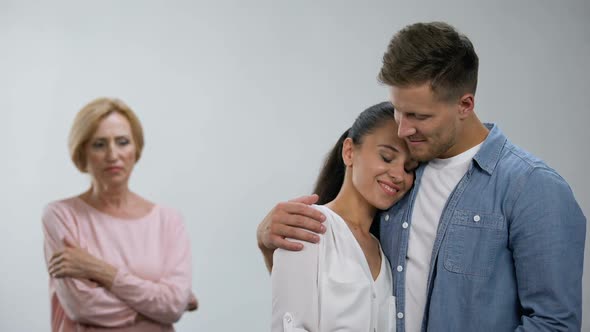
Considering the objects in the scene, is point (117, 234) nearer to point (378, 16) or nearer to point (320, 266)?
point (320, 266)

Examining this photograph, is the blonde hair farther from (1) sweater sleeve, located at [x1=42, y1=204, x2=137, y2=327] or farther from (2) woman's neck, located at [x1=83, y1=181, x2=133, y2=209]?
(1) sweater sleeve, located at [x1=42, y1=204, x2=137, y2=327]

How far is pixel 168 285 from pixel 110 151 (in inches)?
16.8

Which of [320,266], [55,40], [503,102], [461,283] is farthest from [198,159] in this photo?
[503,102]

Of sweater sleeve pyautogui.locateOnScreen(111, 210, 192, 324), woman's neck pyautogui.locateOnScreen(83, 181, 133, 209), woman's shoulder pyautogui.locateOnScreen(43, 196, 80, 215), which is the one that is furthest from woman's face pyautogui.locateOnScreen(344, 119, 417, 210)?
woman's shoulder pyautogui.locateOnScreen(43, 196, 80, 215)

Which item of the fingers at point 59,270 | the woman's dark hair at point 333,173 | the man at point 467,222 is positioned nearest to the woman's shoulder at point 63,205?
the fingers at point 59,270

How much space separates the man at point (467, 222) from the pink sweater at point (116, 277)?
1.28 feet

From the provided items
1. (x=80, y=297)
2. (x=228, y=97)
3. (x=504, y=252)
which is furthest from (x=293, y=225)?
(x=228, y=97)

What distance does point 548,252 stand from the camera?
1.69 metres

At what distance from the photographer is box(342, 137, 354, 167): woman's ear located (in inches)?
79.8

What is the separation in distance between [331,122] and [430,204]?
126 centimetres

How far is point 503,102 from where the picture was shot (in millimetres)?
3311

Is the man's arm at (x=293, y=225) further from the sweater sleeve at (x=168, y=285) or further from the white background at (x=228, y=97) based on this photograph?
the white background at (x=228, y=97)

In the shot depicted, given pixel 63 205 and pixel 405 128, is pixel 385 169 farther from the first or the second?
pixel 63 205

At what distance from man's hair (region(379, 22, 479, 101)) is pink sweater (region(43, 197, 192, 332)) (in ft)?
2.76
